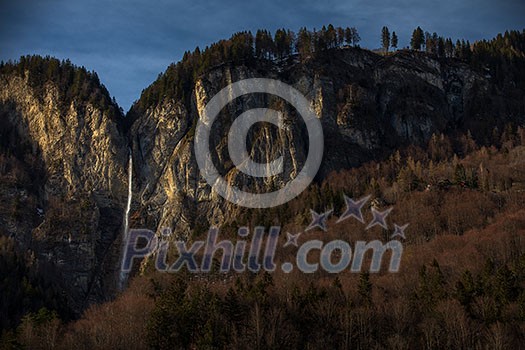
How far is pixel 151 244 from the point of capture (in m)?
137

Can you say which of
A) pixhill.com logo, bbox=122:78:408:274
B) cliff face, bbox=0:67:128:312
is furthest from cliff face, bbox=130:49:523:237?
cliff face, bbox=0:67:128:312

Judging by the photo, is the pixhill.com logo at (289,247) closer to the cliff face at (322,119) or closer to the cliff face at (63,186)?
the cliff face at (322,119)

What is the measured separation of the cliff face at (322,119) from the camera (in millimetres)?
137375

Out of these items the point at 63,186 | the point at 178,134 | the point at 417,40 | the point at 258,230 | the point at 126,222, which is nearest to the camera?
the point at 258,230

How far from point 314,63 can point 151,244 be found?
64390mm

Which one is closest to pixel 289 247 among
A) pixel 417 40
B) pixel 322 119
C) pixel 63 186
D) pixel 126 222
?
pixel 322 119

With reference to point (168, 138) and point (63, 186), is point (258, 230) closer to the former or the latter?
point (168, 138)

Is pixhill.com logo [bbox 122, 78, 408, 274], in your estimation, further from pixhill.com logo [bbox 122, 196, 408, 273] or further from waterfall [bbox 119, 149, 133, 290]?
waterfall [bbox 119, 149, 133, 290]

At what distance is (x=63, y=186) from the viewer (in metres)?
146

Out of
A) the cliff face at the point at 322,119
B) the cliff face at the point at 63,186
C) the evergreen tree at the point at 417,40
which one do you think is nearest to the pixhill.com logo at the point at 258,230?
the cliff face at the point at 322,119

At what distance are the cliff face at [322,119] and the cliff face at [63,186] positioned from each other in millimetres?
7585

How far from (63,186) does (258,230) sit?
177 ft

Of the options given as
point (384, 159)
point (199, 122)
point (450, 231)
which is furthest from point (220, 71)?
point (450, 231)

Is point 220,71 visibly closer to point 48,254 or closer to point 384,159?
point 384,159
